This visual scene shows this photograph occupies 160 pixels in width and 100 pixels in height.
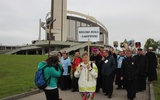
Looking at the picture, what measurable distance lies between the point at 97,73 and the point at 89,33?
12.1 feet

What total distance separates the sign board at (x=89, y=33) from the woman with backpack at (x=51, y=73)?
4.28m

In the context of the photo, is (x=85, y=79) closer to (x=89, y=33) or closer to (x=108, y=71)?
(x=108, y=71)

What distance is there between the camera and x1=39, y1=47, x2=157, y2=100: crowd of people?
17.5ft

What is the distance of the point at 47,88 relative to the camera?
519 cm

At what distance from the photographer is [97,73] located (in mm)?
6062

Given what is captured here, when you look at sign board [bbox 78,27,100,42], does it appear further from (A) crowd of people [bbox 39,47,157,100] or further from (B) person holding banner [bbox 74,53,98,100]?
(B) person holding banner [bbox 74,53,98,100]

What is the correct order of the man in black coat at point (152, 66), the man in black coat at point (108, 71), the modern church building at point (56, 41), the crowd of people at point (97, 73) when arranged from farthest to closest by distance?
1. the modern church building at point (56, 41)
2. the man in black coat at point (152, 66)
3. the man in black coat at point (108, 71)
4. the crowd of people at point (97, 73)

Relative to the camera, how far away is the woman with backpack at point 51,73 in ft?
16.7

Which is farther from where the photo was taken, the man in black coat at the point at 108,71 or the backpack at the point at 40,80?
the man in black coat at the point at 108,71

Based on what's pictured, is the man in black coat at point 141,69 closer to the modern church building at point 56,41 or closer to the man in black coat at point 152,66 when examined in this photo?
the man in black coat at point 152,66

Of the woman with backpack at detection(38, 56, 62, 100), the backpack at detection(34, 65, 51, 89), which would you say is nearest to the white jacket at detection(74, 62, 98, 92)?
the woman with backpack at detection(38, 56, 62, 100)

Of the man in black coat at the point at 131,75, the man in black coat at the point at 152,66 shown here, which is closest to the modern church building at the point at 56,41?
the man in black coat at the point at 152,66

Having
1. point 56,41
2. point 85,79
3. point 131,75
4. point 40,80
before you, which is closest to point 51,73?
point 40,80

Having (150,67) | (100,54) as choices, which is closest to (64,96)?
(100,54)
